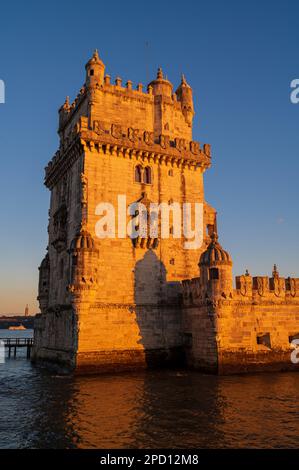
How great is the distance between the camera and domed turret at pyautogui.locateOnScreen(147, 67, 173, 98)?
122 ft

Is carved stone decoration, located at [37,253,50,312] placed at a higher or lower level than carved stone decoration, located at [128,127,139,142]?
lower

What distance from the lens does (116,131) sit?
108 feet

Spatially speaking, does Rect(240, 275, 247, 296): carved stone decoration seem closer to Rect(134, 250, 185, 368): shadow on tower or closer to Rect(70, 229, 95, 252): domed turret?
Rect(134, 250, 185, 368): shadow on tower

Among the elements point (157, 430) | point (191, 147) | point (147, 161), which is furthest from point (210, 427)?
point (191, 147)

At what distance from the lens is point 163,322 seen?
107 feet

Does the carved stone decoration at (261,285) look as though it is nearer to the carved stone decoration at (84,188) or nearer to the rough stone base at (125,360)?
the rough stone base at (125,360)

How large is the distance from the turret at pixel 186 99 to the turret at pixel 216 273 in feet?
49.4

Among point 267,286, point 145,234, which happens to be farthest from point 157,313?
point 267,286

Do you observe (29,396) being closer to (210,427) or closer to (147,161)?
(210,427)

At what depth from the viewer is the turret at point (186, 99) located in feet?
126

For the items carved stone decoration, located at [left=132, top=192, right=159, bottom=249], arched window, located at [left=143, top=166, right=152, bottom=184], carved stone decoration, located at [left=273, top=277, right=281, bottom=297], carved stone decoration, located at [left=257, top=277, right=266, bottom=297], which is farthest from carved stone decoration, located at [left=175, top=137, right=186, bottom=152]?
carved stone decoration, located at [left=273, top=277, right=281, bottom=297]

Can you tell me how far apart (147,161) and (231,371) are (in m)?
17.9

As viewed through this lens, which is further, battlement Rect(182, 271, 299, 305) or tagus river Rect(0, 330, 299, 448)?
battlement Rect(182, 271, 299, 305)

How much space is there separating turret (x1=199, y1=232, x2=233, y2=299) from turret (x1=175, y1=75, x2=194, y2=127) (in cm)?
1504
